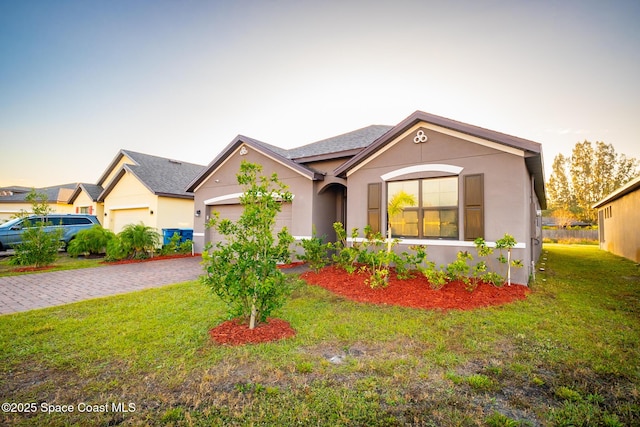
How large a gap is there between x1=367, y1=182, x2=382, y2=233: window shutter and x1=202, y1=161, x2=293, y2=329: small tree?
4.93 m

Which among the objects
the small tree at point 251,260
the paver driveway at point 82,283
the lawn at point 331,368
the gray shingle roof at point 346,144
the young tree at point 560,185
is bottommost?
the paver driveway at point 82,283

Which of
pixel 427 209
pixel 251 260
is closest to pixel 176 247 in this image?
pixel 251 260

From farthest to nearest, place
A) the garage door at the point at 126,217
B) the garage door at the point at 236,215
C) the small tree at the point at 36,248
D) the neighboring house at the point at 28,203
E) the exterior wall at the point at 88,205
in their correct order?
1. the neighboring house at the point at 28,203
2. the exterior wall at the point at 88,205
3. the garage door at the point at 126,217
4. the garage door at the point at 236,215
5. the small tree at the point at 36,248

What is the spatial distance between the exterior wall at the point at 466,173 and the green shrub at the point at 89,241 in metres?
11.7

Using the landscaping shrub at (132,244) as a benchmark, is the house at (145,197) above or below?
above

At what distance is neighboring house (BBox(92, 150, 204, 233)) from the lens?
15.4 m

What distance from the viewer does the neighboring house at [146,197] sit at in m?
15.4

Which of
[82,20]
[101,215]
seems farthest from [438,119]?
[101,215]

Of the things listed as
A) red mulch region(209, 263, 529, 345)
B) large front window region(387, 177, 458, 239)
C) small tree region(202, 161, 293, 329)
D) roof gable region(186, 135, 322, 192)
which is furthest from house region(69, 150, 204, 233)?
small tree region(202, 161, 293, 329)

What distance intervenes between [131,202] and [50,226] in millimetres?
3855

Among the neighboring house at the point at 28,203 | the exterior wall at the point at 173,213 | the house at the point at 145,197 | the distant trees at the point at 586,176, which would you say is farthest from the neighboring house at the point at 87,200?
the distant trees at the point at 586,176

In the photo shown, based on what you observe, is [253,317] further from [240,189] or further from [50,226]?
[50,226]

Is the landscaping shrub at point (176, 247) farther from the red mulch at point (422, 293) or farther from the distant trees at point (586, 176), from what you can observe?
the distant trees at point (586, 176)

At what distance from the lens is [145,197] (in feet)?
51.6
